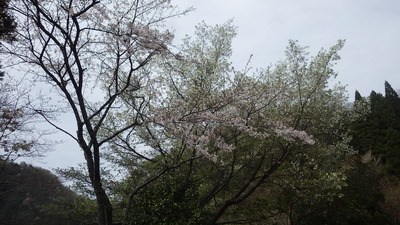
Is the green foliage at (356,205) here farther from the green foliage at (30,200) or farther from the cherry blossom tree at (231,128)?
the green foliage at (30,200)

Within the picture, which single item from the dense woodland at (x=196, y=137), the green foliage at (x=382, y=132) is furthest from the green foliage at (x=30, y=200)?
the green foliage at (x=382, y=132)

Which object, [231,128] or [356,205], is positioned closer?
[231,128]

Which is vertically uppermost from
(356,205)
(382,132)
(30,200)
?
(382,132)

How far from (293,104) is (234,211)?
141 inches

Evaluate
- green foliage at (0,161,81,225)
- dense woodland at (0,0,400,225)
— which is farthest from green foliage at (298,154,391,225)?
green foliage at (0,161,81,225)

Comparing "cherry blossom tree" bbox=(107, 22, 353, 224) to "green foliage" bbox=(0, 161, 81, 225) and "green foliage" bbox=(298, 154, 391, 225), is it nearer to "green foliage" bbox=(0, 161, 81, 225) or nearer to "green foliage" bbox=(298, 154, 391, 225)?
"green foliage" bbox=(298, 154, 391, 225)

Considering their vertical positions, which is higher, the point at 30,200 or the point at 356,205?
the point at 30,200

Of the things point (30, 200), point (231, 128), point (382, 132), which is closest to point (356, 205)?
point (231, 128)

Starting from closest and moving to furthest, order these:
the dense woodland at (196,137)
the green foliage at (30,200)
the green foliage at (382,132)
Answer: the dense woodland at (196,137) → the green foliage at (30,200) → the green foliage at (382,132)

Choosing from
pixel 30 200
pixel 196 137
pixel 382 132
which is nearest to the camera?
pixel 196 137

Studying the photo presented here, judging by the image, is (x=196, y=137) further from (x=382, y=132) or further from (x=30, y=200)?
(x=382, y=132)

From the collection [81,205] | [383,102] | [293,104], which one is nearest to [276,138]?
[293,104]

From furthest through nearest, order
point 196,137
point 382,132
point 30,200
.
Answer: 1. point 382,132
2. point 30,200
3. point 196,137

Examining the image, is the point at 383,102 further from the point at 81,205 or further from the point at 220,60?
the point at 81,205
